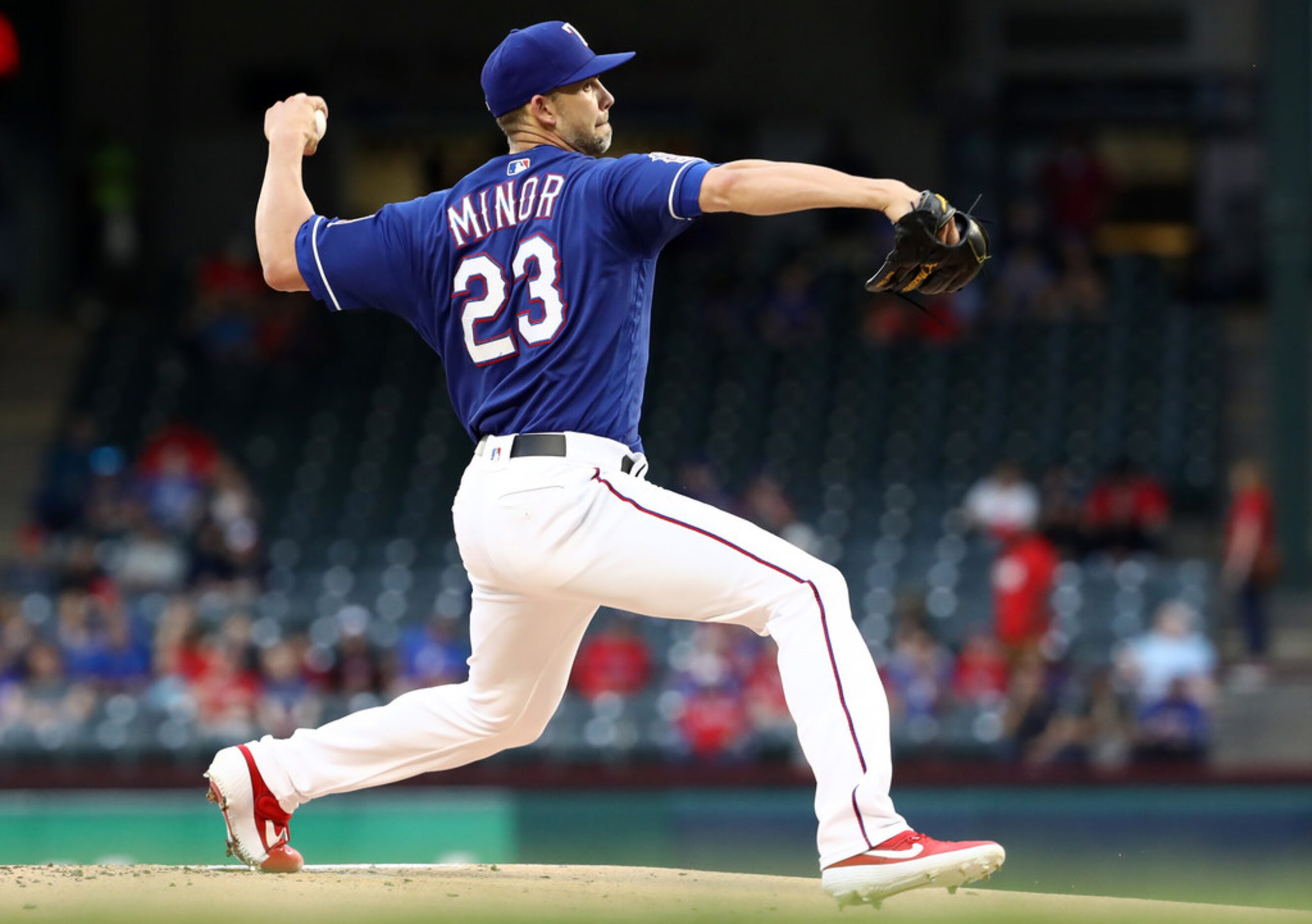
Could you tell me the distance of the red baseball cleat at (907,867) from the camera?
12.8 ft

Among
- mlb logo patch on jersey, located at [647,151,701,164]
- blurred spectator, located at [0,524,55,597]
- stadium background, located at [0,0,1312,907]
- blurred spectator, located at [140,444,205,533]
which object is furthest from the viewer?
blurred spectator, located at [140,444,205,533]

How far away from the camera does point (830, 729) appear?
3967 mm

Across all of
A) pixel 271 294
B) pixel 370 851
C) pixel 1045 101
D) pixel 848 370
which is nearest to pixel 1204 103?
pixel 1045 101

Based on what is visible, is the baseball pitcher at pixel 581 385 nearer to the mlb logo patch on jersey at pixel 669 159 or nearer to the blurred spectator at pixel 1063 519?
the mlb logo patch on jersey at pixel 669 159

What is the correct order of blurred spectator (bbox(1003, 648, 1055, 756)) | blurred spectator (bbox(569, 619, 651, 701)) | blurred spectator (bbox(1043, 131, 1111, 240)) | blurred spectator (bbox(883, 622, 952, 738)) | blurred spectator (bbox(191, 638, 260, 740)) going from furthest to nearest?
blurred spectator (bbox(1043, 131, 1111, 240)) < blurred spectator (bbox(569, 619, 651, 701)) < blurred spectator (bbox(191, 638, 260, 740)) < blurred spectator (bbox(883, 622, 952, 738)) < blurred spectator (bbox(1003, 648, 1055, 756))

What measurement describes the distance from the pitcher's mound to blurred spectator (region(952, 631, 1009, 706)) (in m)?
5.49

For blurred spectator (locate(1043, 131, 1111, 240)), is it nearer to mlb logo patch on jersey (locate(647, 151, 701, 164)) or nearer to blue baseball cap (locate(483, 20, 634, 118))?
blue baseball cap (locate(483, 20, 634, 118))

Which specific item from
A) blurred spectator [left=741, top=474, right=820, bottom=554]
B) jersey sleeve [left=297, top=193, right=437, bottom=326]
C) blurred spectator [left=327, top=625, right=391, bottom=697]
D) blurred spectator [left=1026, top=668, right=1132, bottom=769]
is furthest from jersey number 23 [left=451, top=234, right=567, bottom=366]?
blurred spectator [left=741, top=474, right=820, bottom=554]

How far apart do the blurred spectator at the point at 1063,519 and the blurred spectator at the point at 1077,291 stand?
2387mm

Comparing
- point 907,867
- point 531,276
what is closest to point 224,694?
point 531,276

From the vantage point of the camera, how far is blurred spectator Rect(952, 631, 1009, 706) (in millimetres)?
10266

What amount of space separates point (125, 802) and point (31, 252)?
33.1 ft

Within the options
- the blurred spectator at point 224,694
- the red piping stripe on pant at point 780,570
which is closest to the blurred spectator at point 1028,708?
the blurred spectator at point 224,694

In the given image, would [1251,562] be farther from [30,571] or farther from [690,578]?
[690,578]
